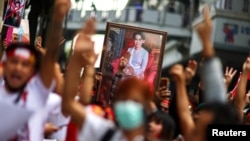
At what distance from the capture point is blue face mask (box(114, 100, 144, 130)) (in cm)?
347

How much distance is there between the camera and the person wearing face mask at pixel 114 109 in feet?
11.5

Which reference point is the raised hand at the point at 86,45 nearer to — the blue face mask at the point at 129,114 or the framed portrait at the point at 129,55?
the blue face mask at the point at 129,114

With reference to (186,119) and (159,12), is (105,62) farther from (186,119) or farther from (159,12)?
(159,12)

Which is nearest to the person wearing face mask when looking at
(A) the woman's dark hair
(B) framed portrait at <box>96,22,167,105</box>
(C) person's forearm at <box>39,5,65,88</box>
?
(C) person's forearm at <box>39,5,65,88</box>

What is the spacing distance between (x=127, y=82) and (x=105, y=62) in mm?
3481

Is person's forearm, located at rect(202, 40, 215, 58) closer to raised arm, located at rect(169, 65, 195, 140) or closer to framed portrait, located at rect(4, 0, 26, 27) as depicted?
raised arm, located at rect(169, 65, 195, 140)

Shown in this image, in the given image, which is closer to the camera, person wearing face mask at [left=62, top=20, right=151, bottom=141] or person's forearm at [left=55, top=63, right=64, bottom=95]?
person wearing face mask at [left=62, top=20, right=151, bottom=141]

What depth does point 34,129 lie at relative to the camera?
13.0 ft

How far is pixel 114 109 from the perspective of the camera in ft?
11.8

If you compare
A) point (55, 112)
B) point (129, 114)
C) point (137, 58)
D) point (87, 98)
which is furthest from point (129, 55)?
point (129, 114)

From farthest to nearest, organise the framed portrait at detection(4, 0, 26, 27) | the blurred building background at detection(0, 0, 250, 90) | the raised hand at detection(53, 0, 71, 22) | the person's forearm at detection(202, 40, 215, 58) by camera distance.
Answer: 1. the blurred building background at detection(0, 0, 250, 90)
2. the framed portrait at detection(4, 0, 26, 27)
3. the raised hand at detection(53, 0, 71, 22)
4. the person's forearm at detection(202, 40, 215, 58)

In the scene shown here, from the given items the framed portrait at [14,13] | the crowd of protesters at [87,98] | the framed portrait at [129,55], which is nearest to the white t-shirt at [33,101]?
the crowd of protesters at [87,98]

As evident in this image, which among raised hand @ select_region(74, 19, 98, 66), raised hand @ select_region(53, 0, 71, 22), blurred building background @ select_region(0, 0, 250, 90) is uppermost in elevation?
raised hand @ select_region(53, 0, 71, 22)

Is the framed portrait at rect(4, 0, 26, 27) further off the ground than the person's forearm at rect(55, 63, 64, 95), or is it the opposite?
the framed portrait at rect(4, 0, 26, 27)
